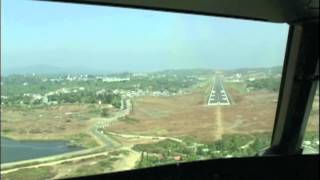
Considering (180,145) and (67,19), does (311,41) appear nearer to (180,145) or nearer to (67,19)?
(180,145)

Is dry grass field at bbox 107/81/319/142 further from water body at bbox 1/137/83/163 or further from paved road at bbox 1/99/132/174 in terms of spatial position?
water body at bbox 1/137/83/163

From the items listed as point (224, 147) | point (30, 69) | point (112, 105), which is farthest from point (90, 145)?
point (224, 147)

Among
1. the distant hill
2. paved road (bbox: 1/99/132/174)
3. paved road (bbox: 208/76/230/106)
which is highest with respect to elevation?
the distant hill

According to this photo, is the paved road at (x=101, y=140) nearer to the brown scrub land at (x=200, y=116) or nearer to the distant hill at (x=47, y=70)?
the brown scrub land at (x=200, y=116)

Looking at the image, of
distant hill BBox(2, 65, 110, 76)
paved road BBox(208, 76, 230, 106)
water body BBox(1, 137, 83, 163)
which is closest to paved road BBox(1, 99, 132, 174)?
water body BBox(1, 137, 83, 163)

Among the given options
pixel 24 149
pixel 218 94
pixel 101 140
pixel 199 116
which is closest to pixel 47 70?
pixel 24 149
